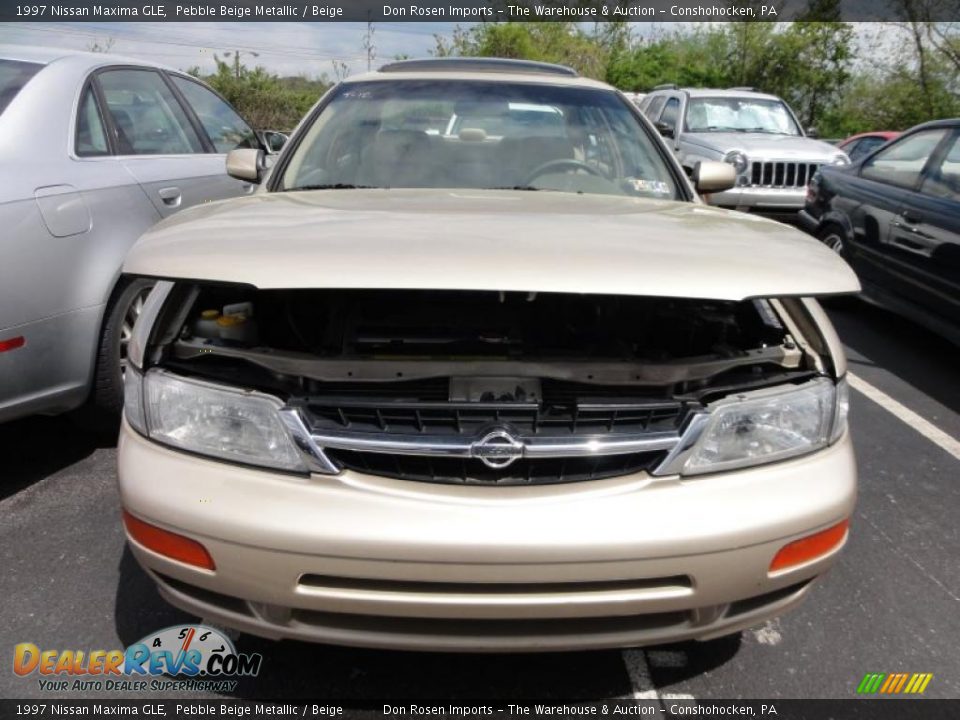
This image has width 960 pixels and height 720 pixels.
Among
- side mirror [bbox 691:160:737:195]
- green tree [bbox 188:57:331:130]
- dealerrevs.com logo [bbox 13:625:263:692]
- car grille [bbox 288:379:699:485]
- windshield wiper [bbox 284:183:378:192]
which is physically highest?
side mirror [bbox 691:160:737:195]

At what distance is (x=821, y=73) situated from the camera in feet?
89.6

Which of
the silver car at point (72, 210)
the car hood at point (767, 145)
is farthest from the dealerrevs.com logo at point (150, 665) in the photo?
the car hood at point (767, 145)

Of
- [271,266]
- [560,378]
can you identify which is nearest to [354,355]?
[271,266]

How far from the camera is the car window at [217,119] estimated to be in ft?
15.5

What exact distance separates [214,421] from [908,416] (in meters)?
3.88

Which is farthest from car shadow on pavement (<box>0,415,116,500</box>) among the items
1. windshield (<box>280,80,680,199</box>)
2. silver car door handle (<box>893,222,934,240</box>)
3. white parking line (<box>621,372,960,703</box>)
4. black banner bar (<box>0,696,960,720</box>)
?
silver car door handle (<box>893,222,934,240</box>)

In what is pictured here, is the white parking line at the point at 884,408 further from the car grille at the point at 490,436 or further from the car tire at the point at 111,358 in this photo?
the car tire at the point at 111,358

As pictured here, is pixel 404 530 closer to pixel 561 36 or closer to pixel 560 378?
pixel 560 378

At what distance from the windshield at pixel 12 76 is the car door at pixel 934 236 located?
493 cm

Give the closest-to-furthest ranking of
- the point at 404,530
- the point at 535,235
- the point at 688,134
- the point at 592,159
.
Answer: the point at 404,530 → the point at 535,235 → the point at 592,159 → the point at 688,134

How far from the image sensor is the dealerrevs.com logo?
2086 millimetres

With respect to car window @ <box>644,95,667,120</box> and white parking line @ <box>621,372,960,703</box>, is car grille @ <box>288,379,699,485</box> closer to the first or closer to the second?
white parking line @ <box>621,372,960,703</box>

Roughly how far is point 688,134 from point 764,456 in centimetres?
943

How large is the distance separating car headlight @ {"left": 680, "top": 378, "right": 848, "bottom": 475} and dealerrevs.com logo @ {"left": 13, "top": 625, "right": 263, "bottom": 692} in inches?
54.5
